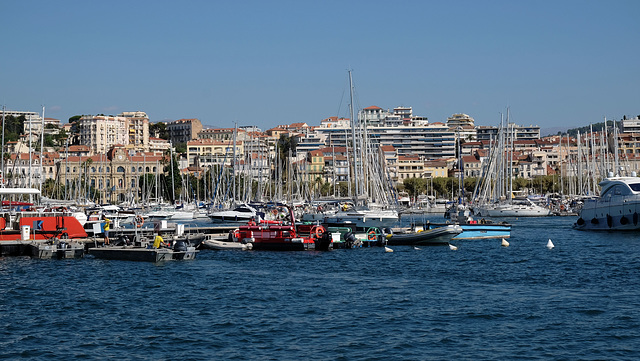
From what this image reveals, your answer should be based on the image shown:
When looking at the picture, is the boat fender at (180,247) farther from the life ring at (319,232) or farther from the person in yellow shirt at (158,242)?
the life ring at (319,232)

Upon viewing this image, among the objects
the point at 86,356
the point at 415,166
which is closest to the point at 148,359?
the point at 86,356

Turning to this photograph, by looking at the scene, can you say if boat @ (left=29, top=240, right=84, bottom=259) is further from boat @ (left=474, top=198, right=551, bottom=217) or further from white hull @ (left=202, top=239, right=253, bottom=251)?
boat @ (left=474, top=198, right=551, bottom=217)

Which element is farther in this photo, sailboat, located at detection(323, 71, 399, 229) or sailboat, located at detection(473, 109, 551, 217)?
sailboat, located at detection(473, 109, 551, 217)

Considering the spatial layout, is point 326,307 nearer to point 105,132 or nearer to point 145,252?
point 145,252

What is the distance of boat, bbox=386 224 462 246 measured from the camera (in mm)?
46031

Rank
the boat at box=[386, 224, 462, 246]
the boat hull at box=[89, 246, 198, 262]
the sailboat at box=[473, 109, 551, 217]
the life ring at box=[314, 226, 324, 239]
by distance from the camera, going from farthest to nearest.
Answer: the sailboat at box=[473, 109, 551, 217] → the boat at box=[386, 224, 462, 246] → the life ring at box=[314, 226, 324, 239] → the boat hull at box=[89, 246, 198, 262]

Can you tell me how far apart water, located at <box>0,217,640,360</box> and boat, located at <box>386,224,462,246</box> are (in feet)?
18.8

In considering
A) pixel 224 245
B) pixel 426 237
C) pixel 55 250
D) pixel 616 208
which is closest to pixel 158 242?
pixel 55 250

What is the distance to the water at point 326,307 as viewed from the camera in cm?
2019

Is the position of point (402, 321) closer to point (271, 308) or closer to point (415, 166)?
point (271, 308)

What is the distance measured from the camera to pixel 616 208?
55.0 metres

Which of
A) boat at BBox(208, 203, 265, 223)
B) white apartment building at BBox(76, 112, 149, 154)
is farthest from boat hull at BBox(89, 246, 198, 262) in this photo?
white apartment building at BBox(76, 112, 149, 154)

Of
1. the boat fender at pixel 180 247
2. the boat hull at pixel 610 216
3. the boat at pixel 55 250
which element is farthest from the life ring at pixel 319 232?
the boat hull at pixel 610 216

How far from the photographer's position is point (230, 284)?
3108 centimetres
